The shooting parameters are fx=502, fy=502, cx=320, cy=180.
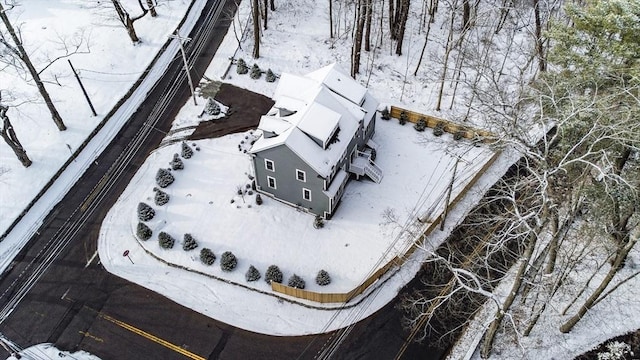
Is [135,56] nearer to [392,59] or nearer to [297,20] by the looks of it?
[297,20]

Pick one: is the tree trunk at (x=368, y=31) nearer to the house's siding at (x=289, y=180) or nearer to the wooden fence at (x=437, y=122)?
the wooden fence at (x=437, y=122)

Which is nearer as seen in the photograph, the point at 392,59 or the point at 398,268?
the point at 398,268

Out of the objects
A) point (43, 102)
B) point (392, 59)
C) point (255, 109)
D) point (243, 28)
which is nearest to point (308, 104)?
point (255, 109)

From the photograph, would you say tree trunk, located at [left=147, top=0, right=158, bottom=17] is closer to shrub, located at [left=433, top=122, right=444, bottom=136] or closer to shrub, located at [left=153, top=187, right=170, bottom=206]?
shrub, located at [left=153, top=187, right=170, bottom=206]

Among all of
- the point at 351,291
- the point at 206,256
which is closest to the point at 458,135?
the point at 351,291

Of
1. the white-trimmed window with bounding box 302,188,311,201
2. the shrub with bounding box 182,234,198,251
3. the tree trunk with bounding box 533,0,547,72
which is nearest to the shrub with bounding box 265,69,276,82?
the white-trimmed window with bounding box 302,188,311,201

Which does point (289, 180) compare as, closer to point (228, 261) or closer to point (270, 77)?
point (228, 261)
